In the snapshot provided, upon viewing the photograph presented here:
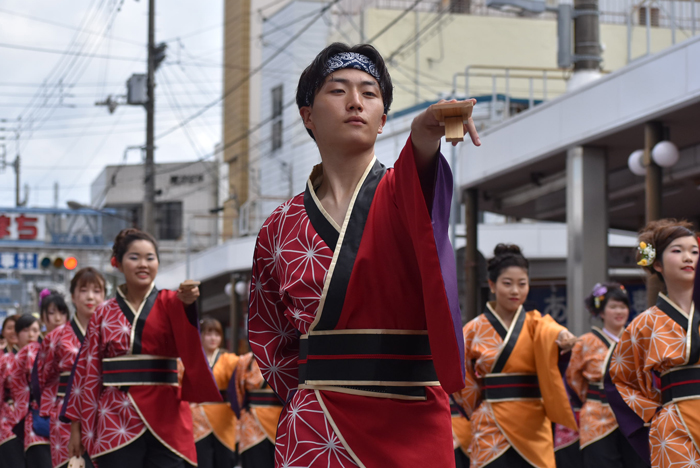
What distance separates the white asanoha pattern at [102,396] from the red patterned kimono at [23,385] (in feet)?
12.7

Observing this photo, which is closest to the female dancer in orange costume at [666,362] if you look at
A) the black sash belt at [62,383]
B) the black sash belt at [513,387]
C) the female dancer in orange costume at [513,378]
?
the female dancer in orange costume at [513,378]

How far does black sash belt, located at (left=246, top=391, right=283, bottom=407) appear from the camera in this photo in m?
10.4

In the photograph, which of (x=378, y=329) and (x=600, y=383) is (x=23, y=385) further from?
(x=378, y=329)

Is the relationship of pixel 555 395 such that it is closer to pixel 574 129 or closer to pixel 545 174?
pixel 574 129

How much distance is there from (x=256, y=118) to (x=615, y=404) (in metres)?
28.4

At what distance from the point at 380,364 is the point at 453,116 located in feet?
2.74

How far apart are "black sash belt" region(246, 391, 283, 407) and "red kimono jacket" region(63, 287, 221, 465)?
464cm

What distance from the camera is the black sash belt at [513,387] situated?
6449 mm

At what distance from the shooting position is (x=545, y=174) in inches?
488

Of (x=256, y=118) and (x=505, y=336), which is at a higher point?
(x=256, y=118)

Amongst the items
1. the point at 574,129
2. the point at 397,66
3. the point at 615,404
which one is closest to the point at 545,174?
the point at 574,129

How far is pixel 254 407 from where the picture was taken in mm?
10594

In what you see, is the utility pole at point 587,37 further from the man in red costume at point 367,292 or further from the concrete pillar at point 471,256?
the man in red costume at point 367,292

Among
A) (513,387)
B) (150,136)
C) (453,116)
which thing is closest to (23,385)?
(513,387)
